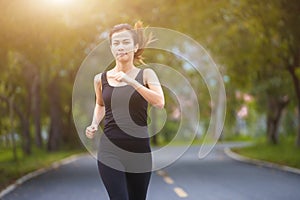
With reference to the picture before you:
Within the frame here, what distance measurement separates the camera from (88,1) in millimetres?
18875

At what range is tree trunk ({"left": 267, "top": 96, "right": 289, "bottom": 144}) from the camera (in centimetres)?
3192

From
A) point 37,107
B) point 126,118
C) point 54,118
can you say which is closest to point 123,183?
point 126,118

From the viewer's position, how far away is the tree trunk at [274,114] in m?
31.9

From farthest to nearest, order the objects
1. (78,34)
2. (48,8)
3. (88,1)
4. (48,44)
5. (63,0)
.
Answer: (78,34) < (88,1) < (48,44) < (63,0) < (48,8)

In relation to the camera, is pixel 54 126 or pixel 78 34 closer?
pixel 78 34

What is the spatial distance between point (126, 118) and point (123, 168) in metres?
0.38

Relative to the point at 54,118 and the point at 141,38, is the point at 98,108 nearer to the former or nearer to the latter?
the point at 141,38

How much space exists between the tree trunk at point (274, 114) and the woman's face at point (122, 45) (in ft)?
92.4

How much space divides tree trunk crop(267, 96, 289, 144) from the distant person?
28.1 metres

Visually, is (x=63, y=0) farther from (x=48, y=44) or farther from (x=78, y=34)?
(x=78, y=34)

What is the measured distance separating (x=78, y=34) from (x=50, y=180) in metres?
6.83

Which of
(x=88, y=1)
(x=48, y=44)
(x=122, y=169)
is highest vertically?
(x=88, y=1)

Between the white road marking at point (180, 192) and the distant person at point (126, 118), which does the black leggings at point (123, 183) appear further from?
the white road marking at point (180, 192)

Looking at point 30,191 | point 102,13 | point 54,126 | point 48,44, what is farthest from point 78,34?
point 54,126
